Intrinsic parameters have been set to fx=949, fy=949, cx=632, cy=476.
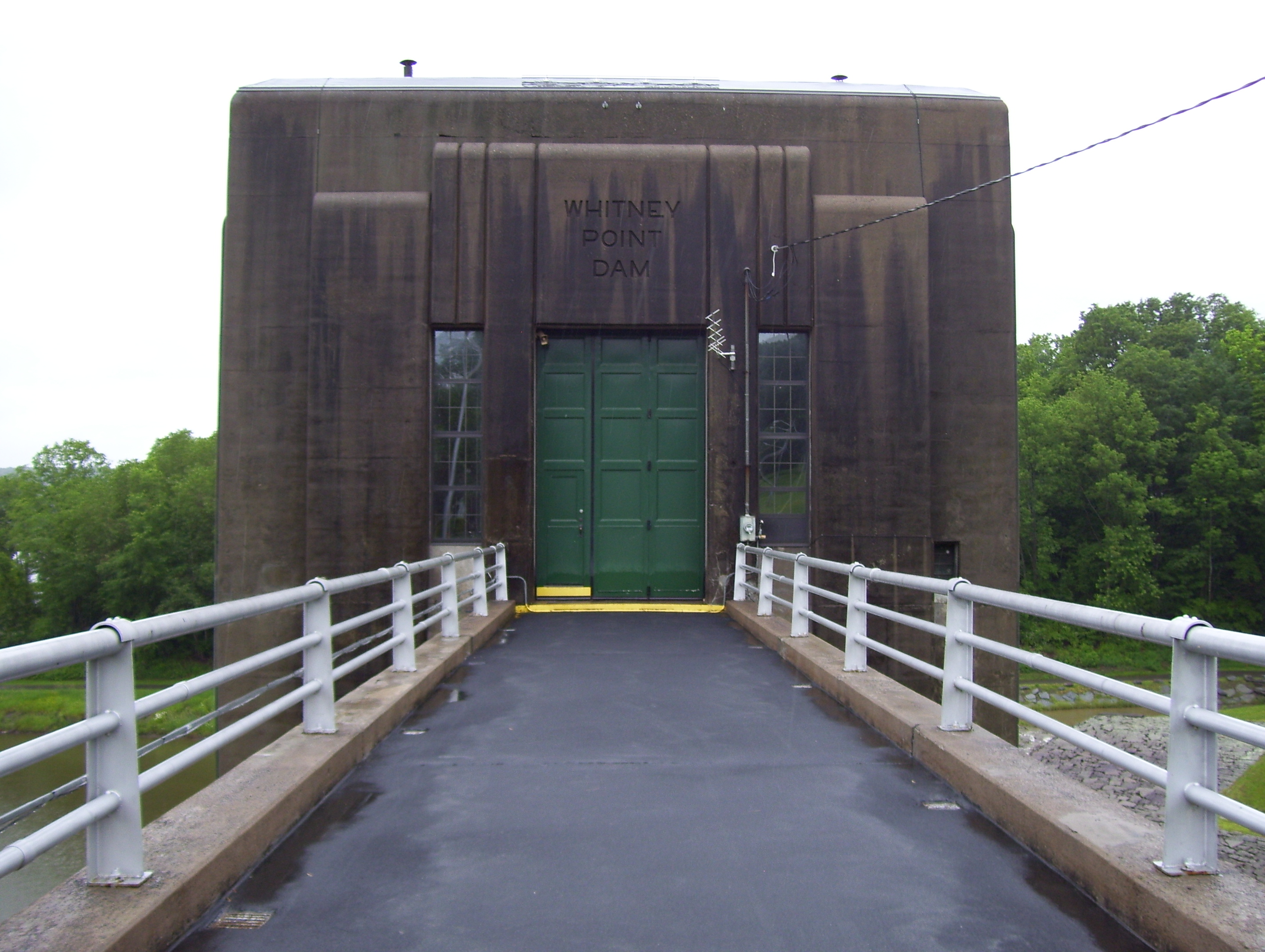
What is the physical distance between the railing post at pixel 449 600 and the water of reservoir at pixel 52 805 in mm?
21541

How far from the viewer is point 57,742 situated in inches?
120

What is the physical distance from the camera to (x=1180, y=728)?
349 centimetres

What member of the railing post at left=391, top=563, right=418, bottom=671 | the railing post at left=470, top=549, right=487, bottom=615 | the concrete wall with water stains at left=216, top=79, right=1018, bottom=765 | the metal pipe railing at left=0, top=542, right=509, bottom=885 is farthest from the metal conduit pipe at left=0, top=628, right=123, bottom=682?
the concrete wall with water stains at left=216, top=79, right=1018, bottom=765

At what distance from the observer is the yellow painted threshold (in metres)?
13.8

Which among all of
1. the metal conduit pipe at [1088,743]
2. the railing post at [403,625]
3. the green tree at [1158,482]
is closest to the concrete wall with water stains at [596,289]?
the railing post at [403,625]

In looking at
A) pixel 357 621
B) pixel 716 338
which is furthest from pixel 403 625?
pixel 716 338

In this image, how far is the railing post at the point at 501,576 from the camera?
13.2 m

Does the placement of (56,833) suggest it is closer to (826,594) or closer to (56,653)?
(56,653)

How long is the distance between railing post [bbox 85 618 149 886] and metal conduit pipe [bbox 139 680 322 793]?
0.26 ft

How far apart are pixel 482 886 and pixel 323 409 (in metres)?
11.2

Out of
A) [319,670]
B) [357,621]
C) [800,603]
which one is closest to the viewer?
[319,670]

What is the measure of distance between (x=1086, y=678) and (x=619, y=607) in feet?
33.4

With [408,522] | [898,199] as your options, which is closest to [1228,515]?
[898,199]

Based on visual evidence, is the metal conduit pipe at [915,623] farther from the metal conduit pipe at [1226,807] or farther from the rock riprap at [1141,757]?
the rock riprap at [1141,757]
